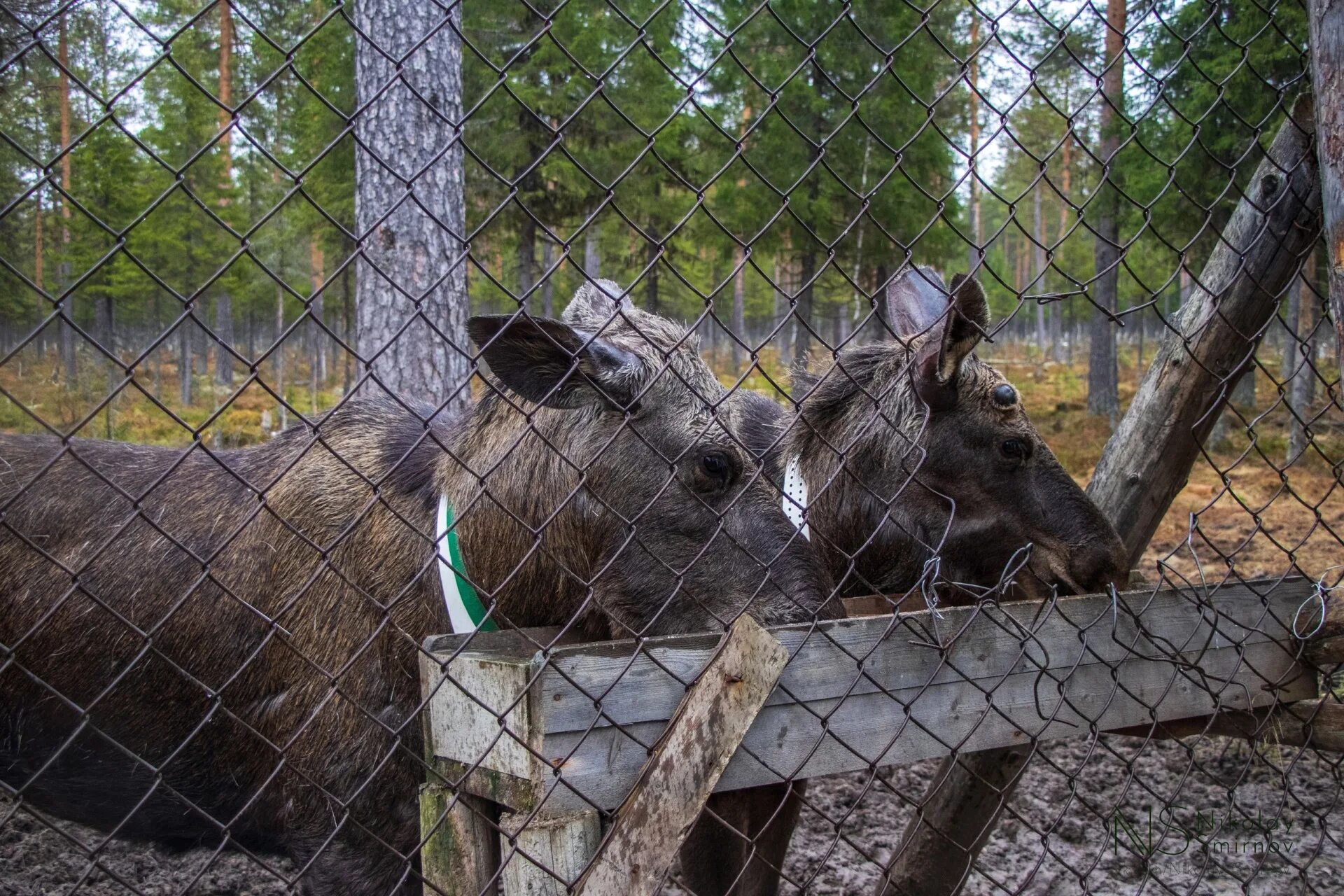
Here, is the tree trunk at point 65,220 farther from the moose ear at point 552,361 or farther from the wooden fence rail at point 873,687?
the wooden fence rail at point 873,687

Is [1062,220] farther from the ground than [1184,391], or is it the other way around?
[1062,220]

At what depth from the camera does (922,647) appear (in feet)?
7.91

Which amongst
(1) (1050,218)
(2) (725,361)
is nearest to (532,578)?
(2) (725,361)

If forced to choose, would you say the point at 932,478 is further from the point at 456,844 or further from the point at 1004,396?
the point at 456,844

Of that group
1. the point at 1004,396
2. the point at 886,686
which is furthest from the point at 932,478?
the point at 886,686

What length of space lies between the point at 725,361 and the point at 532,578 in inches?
1601

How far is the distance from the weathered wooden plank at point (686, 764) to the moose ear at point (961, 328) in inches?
66.2

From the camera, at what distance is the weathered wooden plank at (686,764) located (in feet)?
6.45

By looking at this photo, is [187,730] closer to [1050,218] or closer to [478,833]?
[478,833]

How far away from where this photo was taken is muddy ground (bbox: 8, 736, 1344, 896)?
4.18 m

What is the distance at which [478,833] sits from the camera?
2.02 meters

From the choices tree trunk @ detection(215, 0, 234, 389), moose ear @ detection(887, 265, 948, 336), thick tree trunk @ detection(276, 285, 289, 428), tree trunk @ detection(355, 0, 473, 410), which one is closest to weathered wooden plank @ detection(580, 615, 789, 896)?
moose ear @ detection(887, 265, 948, 336)

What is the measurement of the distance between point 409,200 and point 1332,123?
5.36 m

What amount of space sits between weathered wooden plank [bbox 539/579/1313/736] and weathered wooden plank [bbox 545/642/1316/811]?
3 centimetres
